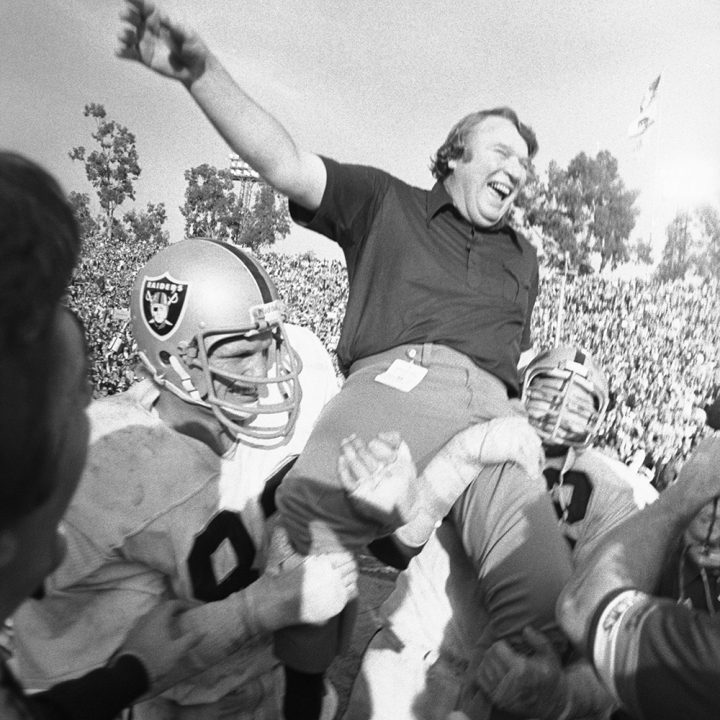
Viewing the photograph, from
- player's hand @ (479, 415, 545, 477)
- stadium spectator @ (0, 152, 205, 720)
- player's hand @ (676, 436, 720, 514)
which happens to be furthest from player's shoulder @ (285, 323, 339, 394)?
stadium spectator @ (0, 152, 205, 720)

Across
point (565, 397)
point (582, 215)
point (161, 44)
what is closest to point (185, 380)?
point (161, 44)

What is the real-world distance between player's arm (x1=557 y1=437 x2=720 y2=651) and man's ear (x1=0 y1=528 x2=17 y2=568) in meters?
1.16

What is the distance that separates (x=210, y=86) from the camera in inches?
71.3

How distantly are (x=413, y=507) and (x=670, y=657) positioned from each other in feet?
2.78

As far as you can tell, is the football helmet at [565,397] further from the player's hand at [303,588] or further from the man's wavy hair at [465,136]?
the player's hand at [303,588]

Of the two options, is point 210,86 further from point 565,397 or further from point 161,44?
point 565,397

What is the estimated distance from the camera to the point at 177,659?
1.62 metres

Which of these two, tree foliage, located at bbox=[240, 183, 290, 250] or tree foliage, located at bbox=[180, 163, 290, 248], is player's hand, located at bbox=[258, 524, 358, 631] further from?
tree foliage, located at bbox=[240, 183, 290, 250]

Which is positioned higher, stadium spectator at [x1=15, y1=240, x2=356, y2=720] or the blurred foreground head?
the blurred foreground head

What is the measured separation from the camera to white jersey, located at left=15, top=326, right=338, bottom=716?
1.63 m

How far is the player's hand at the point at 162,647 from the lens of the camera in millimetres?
1610

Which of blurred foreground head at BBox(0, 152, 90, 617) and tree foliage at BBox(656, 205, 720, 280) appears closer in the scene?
blurred foreground head at BBox(0, 152, 90, 617)

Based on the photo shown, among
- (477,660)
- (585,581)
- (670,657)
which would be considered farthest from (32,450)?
(477,660)

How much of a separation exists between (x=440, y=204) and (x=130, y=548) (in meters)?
1.56
